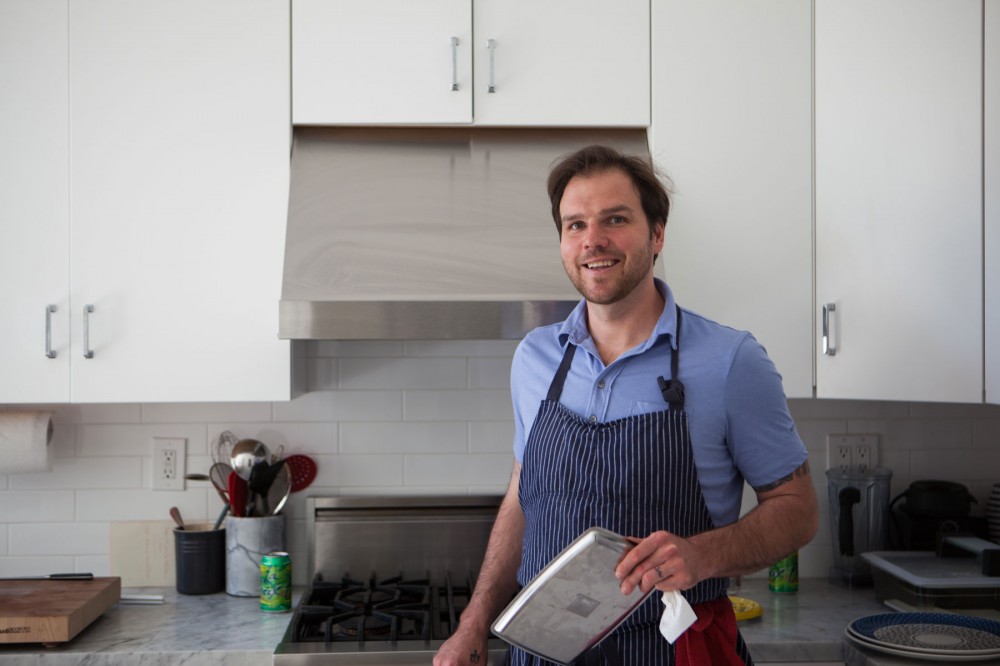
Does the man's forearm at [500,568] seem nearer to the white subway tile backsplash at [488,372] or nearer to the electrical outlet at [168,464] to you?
the white subway tile backsplash at [488,372]

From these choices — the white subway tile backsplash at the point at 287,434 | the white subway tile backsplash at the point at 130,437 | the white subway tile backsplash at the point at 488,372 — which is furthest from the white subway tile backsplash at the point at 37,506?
the white subway tile backsplash at the point at 488,372

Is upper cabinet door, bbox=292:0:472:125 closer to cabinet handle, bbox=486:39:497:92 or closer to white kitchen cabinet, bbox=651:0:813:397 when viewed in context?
cabinet handle, bbox=486:39:497:92

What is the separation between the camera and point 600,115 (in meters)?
2.42

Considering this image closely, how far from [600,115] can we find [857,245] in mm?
663

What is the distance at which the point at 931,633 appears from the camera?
2170mm

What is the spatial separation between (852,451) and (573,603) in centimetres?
160

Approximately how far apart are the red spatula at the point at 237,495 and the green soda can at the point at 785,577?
1.36 m

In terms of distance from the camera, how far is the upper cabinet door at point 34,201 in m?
2.34

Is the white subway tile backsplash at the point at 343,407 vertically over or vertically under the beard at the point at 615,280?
under

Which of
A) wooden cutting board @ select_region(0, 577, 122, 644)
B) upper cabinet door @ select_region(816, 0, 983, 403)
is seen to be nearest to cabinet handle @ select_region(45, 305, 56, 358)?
wooden cutting board @ select_region(0, 577, 122, 644)

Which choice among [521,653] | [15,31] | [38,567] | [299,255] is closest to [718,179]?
[299,255]

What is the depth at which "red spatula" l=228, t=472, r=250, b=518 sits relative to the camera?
2.60m

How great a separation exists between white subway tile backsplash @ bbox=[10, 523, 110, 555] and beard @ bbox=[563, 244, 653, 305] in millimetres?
1638

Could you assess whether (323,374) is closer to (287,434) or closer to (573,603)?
(287,434)
